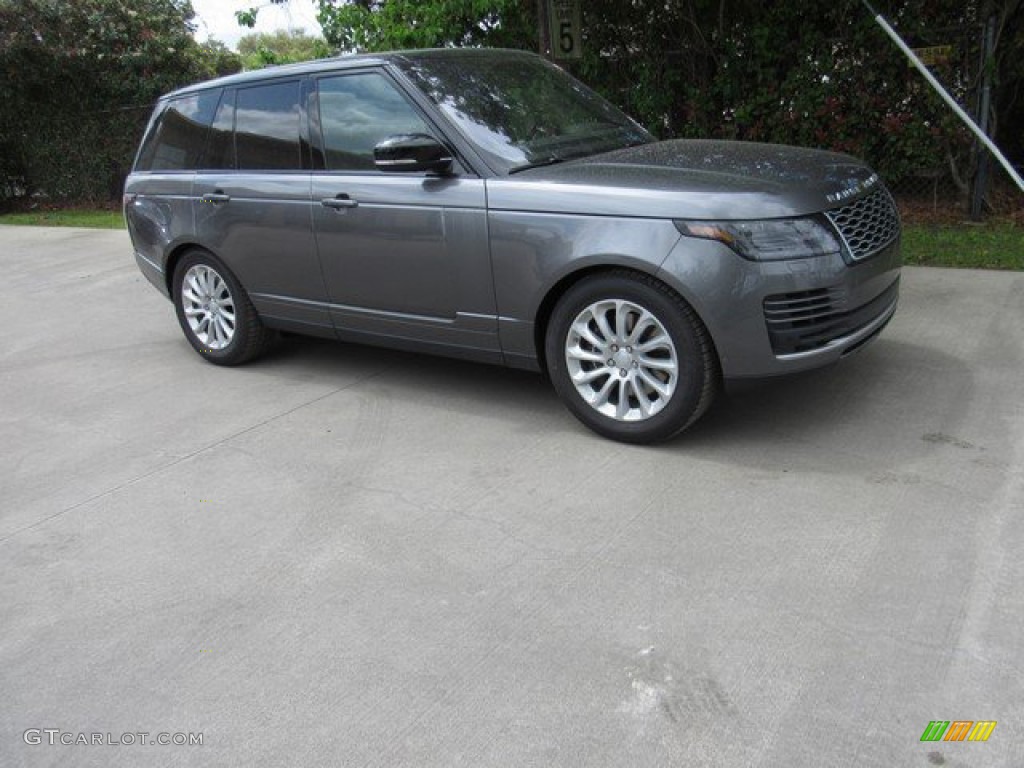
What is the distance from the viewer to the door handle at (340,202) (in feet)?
16.8

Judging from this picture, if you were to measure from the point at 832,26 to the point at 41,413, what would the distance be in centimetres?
788

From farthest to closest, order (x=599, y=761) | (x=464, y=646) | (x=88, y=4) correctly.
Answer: (x=88, y=4)
(x=464, y=646)
(x=599, y=761)

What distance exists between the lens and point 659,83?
10383 millimetres

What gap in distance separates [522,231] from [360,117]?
51.8 inches

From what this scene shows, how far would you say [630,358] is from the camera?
437 cm

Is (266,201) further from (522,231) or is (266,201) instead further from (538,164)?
(522,231)

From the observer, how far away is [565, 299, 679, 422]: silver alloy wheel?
429cm

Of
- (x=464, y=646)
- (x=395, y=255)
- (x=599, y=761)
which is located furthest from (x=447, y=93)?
(x=599, y=761)

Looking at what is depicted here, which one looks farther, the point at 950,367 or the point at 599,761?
the point at 950,367

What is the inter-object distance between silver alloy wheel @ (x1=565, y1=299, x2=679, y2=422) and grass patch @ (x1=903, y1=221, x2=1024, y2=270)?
4.10 m

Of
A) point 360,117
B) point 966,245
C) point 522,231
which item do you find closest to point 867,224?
point 522,231

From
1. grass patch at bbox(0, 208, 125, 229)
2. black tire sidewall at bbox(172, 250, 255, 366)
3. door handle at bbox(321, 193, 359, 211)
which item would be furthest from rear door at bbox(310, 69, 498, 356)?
grass patch at bbox(0, 208, 125, 229)

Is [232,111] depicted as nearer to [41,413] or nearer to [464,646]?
[41,413]

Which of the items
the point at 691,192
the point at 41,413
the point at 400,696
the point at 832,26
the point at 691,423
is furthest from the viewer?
the point at 832,26
